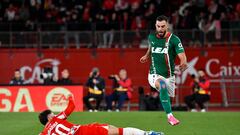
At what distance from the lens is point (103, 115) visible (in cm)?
1808

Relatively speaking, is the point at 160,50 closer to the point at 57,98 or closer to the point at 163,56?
the point at 163,56

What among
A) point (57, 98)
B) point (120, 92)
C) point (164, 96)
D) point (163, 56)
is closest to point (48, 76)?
point (57, 98)

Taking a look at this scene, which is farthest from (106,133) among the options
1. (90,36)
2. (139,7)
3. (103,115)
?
(139,7)

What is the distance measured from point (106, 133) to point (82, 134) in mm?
436

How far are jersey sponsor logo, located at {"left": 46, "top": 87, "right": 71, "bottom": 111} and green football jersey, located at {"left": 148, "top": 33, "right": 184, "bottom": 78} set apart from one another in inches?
365

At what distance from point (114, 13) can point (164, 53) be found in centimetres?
1478

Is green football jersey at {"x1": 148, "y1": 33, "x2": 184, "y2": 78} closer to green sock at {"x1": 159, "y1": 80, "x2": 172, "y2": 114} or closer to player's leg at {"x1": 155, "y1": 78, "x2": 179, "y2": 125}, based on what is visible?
player's leg at {"x1": 155, "y1": 78, "x2": 179, "y2": 125}

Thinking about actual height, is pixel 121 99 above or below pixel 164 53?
below

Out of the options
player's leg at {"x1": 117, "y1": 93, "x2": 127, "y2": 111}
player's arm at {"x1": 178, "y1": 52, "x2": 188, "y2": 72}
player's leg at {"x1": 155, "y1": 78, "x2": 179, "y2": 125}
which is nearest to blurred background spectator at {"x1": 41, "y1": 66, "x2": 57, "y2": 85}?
player's leg at {"x1": 117, "y1": 93, "x2": 127, "y2": 111}

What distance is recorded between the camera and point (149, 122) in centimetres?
1619

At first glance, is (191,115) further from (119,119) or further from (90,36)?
(90,36)

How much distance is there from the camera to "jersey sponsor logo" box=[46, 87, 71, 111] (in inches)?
855

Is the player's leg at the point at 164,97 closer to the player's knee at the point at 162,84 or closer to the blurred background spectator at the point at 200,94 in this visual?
the player's knee at the point at 162,84

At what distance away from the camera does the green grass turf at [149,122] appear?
14648mm
